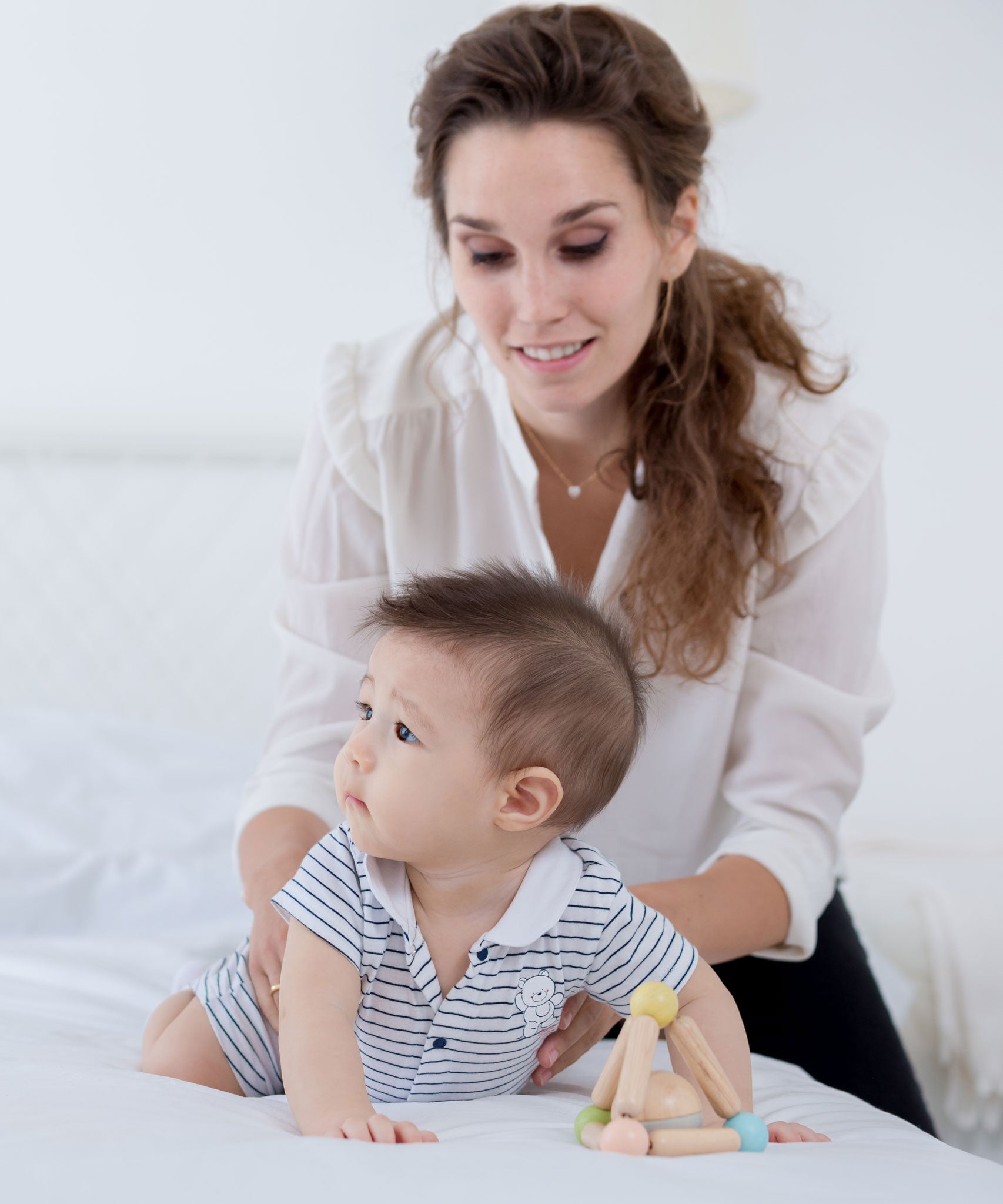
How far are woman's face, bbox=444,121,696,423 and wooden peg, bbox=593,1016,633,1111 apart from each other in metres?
0.66

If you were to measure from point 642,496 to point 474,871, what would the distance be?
54cm

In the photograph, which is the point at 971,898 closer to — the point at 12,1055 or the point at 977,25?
the point at 12,1055

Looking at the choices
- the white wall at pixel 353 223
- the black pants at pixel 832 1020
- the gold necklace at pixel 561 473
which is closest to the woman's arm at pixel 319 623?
the gold necklace at pixel 561 473

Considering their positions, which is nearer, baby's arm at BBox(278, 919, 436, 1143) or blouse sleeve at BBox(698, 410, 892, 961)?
baby's arm at BBox(278, 919, 436, 1143)

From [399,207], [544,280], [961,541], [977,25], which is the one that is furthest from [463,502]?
[977,25]

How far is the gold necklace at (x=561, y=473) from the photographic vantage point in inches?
51.1

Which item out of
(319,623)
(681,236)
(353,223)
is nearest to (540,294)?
(681,236)

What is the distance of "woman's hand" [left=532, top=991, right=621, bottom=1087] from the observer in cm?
86

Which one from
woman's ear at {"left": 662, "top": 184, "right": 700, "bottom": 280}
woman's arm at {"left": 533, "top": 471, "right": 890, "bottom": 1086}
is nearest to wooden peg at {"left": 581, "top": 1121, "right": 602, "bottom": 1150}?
woman's arm at {"left": 533, "top": 471, "right": 890, "bottom": 1086}

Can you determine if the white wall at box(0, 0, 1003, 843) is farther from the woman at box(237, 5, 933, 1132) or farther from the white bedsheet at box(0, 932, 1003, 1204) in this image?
the white bedsheet at box(0, 932, 1003, 1204)

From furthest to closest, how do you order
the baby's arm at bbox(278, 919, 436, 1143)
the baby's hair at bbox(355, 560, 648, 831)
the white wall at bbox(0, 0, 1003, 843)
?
1. the white wall at bbox(0, 0, 1003, 843)
2. the baby's hair at bbox(355, 560, 648, 831)
3. the baby's arm at bbox(278, 919, 436, 1143)

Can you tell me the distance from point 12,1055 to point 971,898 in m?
1.14

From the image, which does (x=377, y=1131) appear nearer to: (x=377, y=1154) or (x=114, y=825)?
(x=377, y=1154)

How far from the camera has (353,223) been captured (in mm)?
2193
